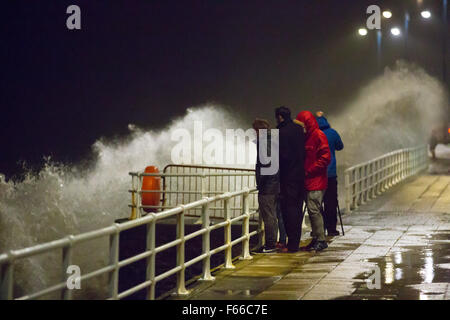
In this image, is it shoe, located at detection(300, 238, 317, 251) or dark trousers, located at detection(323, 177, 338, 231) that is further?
dark trousers, located at detection(323, 177, 338, 231)

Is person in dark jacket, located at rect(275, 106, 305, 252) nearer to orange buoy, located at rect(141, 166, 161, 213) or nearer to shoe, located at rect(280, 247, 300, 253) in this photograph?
shoe, located at rect(280, 247, 300, 253)

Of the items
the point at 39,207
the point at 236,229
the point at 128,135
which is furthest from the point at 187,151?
the point at 236,229

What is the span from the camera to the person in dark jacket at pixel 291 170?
1155cm

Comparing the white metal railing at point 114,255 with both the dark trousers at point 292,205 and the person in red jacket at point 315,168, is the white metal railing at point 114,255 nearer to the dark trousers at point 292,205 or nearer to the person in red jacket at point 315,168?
the dark trousers at point 292,205

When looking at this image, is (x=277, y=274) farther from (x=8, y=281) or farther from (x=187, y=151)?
(x=187, y=151)

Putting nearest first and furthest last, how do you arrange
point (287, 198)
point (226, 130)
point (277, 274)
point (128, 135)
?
point (277, 274) → point (287, 198) → point (226, 130) → point (128, 135)

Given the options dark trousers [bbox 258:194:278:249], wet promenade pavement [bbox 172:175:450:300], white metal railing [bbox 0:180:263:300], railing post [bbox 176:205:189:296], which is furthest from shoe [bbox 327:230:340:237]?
railing post [bbox 176:205:189:296]

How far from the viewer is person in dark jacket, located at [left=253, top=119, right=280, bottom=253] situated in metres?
11.5

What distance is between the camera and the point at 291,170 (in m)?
11.6

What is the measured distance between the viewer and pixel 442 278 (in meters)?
9.62

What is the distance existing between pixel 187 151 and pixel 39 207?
105 ft

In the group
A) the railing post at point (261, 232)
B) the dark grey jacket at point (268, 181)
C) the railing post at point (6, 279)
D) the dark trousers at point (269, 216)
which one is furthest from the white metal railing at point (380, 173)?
the railing post at point (6, 279)

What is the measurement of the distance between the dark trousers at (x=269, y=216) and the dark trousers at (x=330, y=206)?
2.33 metres

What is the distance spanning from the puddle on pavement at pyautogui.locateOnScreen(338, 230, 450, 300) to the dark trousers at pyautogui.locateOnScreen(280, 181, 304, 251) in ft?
3.90
